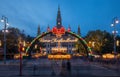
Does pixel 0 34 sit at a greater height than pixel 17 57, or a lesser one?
greater

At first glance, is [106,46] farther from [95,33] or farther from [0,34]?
[0,34]

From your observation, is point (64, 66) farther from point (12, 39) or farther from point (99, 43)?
point (99, 43)

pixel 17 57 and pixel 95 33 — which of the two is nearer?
pixel 17 57

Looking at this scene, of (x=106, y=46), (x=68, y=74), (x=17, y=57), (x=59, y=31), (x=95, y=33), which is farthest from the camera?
(x=59, y=31)

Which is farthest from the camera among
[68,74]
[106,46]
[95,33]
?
[95,33]

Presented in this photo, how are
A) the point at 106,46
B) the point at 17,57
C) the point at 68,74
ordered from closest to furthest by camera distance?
the point at 68,74 → the point at 17,57 → the point at 106,46

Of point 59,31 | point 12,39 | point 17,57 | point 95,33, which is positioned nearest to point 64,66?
point 17,57

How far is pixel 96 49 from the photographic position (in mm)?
128875

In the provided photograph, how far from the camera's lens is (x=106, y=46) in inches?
4833

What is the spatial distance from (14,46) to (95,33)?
36.1 meters

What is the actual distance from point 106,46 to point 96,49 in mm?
7003

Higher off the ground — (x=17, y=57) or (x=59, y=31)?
(x=59, y=31)

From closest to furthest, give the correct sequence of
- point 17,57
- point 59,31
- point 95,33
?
point 17,57, point 95,33, point 59,31

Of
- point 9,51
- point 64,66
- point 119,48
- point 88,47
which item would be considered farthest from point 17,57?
point 64,66
